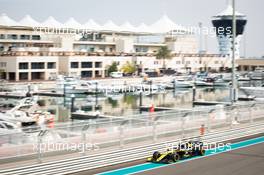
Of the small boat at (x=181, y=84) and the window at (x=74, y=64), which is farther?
the window at (x=74, y=64)

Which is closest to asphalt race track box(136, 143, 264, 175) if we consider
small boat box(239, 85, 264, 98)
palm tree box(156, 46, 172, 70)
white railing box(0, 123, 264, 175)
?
white railing box(0, 123, 264, 175)

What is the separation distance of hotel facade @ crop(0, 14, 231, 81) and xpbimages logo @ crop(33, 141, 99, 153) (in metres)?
55.0

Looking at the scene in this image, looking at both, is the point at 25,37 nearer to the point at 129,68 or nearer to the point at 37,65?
the point at 129,68

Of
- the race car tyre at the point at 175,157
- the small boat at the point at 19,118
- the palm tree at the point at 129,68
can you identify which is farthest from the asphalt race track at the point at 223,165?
the palm tree at the point at 129,68

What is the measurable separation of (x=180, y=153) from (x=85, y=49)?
255ft

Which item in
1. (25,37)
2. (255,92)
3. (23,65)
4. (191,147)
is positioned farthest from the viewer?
(25,37)

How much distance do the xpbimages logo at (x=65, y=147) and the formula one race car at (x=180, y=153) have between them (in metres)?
1.96

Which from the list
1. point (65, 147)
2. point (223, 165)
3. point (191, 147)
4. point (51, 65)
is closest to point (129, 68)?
point (51, 65)

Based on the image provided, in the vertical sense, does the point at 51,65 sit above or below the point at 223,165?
above

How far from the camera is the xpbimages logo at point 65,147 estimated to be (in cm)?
1232

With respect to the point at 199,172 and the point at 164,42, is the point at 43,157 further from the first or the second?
the point at 164,42

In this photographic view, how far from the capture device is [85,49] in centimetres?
9150

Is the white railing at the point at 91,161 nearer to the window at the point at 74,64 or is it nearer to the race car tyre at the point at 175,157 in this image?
the race car tyre at the point at 175,157

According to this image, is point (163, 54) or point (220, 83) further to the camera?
point (163, 54)
